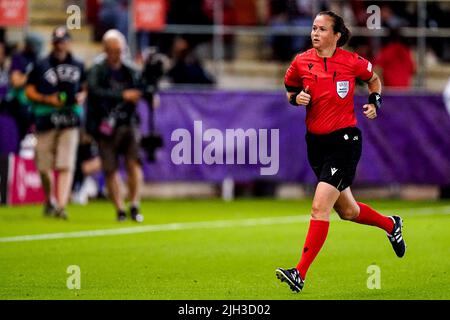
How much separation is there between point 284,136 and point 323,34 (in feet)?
37.8

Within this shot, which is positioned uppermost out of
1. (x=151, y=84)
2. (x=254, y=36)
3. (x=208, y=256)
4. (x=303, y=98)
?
(x=254, y=36)

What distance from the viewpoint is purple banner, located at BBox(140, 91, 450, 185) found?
22594 mm

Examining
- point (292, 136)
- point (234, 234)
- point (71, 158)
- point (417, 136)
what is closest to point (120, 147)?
point (71, 158)

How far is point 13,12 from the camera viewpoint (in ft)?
72.8

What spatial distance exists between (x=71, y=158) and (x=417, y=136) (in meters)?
6.98

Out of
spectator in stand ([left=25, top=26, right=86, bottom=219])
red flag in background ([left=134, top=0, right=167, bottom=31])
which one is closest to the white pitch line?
spectator in stand ([left=25, top=26, right=86, bottom=219])

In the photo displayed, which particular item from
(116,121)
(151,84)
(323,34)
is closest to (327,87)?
(323,34)

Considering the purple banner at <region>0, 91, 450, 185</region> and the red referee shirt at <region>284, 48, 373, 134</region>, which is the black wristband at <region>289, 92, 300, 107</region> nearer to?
the red referee shirt at <region>284, 48, 373, 134</region>

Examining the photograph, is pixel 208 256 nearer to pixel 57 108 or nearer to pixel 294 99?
pixel 294 99

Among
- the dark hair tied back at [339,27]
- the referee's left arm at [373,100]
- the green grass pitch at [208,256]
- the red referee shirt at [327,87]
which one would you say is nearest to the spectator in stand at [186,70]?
the green grass pitch at [208,256]

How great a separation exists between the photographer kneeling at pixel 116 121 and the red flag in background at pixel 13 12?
14.3 feet

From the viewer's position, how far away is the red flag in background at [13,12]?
2211 cm

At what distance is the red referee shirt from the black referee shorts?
65 mm

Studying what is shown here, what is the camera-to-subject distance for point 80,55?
25578 mm
